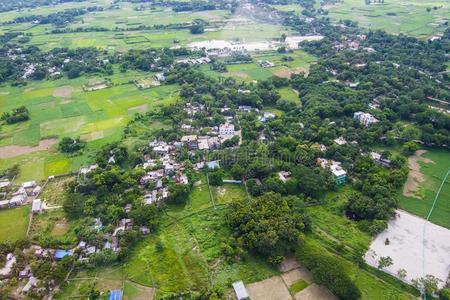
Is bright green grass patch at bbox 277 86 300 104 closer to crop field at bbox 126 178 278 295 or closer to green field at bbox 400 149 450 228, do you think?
green field at bbox 400 149 450 228

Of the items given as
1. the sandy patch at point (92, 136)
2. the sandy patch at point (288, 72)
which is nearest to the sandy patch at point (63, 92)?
the sandy patch at point (92, 136)

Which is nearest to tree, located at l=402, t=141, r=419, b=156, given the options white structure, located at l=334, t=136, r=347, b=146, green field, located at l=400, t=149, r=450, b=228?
green field, located at l=400, t=149, r=450, b=228

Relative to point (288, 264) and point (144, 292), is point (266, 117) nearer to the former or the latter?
point (288, 264)

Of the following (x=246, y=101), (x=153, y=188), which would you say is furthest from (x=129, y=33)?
(x=153, y=188)

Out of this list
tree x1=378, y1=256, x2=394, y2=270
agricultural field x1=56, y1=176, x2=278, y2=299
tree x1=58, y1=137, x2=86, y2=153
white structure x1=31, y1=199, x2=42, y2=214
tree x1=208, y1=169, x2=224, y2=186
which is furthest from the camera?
tree x1=58, y1=137, x2=86, y2=153

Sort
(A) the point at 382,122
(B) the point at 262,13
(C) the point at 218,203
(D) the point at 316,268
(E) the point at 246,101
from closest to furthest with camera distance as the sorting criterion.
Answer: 1. (D) the point at 316,268
2. (C) the point at 218,203
3. (A) the point at 382,122
4. (E) the point at 246,101
5. (B) the point at 262,13

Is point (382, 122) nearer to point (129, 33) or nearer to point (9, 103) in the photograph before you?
point (9, 103)
